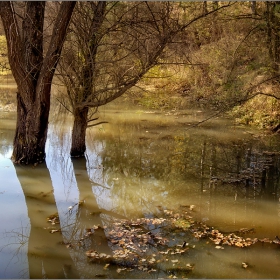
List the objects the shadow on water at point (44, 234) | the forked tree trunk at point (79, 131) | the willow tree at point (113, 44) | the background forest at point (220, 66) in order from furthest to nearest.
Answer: the forked tree trunk at point (79, 131), the background forest at point (220, 66), the willow tree at point (113, 44), the shadow on water at point (44, 234)

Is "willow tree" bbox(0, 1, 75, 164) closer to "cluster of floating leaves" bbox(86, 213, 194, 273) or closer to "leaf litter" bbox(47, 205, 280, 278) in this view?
"leaf litter" bbox(47, 205, 280, 278)

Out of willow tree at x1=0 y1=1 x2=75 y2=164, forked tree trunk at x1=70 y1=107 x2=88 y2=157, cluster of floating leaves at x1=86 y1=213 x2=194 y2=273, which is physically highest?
willow tree at x1=0 y1=1 x2=75 y2=164

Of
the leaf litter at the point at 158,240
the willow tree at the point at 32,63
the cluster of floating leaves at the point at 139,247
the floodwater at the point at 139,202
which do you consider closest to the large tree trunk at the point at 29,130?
the willow tree at the point at 32,63

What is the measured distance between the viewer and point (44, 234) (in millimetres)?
6008

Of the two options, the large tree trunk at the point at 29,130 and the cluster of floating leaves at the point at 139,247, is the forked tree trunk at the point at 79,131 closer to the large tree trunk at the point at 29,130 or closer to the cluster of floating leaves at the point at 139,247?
the large tree trunk at the point at 29,130

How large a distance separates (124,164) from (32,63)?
374cm

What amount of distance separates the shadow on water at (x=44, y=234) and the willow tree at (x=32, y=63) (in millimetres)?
1270

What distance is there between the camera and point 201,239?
5.91m

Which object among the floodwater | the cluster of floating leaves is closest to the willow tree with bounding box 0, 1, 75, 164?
the floodwater

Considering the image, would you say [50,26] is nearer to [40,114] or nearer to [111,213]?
[40,114]

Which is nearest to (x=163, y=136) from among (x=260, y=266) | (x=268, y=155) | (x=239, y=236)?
(x=268, y=155)

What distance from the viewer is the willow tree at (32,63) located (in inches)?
346

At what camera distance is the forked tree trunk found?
1062 cm

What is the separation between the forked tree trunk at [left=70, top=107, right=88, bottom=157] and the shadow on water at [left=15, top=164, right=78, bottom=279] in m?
1.91
